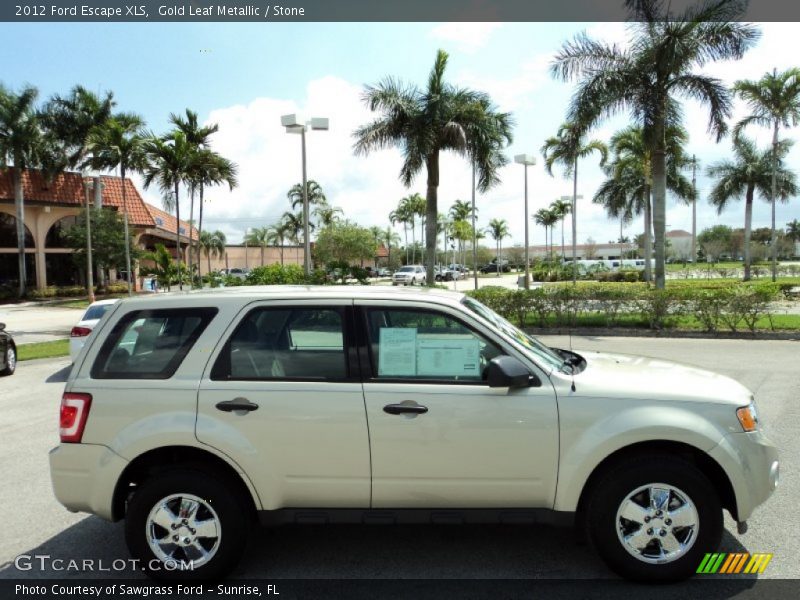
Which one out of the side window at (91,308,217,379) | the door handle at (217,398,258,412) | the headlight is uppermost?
the side window at (91,308,217,379)

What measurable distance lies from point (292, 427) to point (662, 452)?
2.16 m

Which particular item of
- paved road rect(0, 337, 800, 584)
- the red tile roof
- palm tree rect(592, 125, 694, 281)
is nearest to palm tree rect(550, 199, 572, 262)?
palm tree rect(592, 125, 694, 281)

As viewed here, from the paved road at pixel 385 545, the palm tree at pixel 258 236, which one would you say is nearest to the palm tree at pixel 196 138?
the paved road at pixel 385 545

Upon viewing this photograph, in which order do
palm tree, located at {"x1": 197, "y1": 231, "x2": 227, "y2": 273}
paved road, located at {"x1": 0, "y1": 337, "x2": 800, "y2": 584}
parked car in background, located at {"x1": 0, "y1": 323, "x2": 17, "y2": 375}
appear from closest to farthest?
paved road, located at {"x1": 0, "y1": 337, "x2": 800, "y2": 584}
parked car in background, located at {"x1": 0, "y1": 323, "x2": 17, "y2": 375}
palm tree, located at {"x1": 197, "y1": 231, "x2": 227, "y2": 273}

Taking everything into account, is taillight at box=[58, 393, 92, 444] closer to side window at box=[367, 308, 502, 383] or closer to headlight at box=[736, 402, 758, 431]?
side window at box=[367, 308, 502, 383]

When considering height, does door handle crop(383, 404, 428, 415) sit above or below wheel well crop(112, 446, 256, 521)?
above

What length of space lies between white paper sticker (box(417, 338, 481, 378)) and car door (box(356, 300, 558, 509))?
0.08 ft

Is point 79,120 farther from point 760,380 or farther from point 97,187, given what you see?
point 760,380

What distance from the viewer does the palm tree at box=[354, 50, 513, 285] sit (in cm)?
2200

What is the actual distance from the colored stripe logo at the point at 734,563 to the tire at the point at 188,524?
275 centimetres

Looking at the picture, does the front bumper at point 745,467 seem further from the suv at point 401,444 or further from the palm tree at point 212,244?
the palm tree at point 212,244

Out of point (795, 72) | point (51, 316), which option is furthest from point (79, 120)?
point (795, 72)

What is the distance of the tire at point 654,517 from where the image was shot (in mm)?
3520

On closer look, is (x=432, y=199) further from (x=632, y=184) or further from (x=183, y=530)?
(x=632, y=184)
